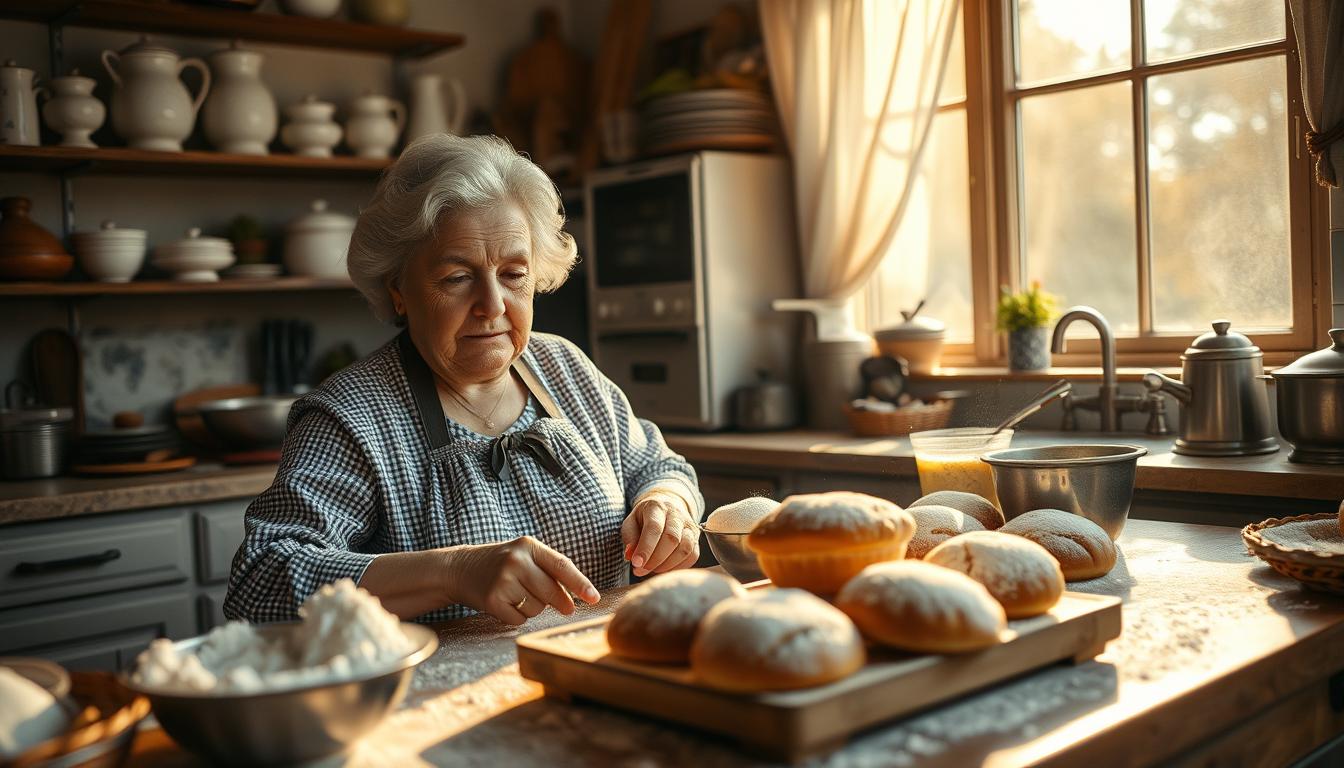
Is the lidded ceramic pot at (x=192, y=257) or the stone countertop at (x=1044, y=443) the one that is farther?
the lidded ceramic pot at (x=192, y=257)

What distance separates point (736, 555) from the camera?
1481 mm

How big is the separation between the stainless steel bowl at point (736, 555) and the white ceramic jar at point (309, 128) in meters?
2.38

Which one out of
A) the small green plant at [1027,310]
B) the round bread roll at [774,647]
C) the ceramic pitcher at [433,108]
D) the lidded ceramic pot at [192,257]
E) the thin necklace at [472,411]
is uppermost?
the ceramic pitcher at [433,108]

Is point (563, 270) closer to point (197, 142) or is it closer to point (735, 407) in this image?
point (735, 407)

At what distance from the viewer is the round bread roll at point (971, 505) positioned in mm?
1471

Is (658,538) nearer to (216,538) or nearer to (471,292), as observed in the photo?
(471,292)

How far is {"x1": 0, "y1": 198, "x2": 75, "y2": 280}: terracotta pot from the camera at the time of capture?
2994mm

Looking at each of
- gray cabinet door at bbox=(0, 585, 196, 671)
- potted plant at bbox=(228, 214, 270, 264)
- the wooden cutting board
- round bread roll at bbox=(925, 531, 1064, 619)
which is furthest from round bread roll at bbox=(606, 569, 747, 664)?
potted plant at bbox=(228, 214, 270, 264)

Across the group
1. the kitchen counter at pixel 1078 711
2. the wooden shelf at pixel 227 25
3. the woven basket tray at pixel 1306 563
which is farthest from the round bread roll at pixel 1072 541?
the wooden shelf at pixel 227 25

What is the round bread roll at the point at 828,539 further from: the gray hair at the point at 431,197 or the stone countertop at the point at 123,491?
the stone countertop at the point at 123,491

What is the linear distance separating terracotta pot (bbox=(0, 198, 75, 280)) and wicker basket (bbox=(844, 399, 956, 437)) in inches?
83.6

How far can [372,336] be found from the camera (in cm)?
385

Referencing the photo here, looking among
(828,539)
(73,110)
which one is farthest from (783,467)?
(73,110)

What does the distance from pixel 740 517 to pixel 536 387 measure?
1.81 feet
